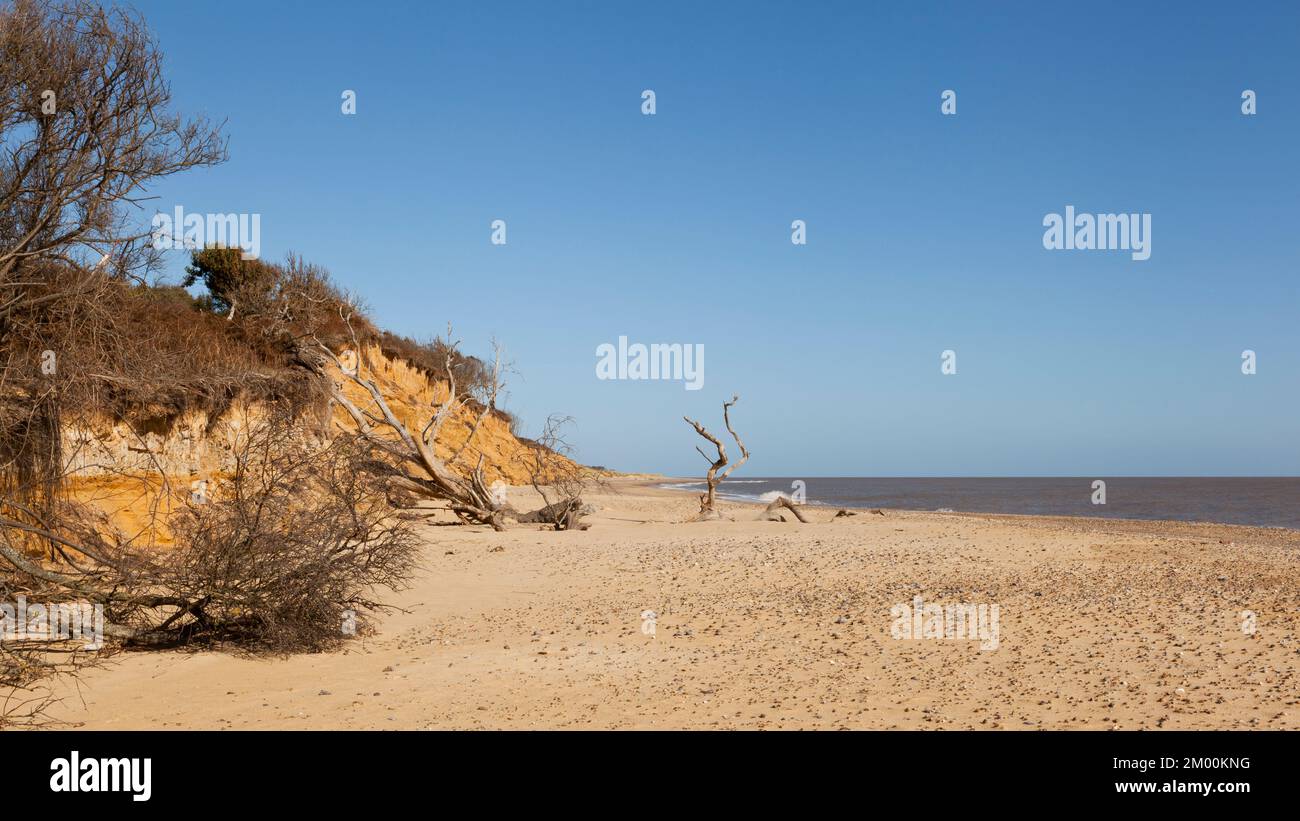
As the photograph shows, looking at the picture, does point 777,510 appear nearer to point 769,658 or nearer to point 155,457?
point 155,457

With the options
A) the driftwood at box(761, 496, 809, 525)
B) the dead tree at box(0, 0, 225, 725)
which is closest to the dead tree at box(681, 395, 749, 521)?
the driftwood at box(761, 496, 809, 525)

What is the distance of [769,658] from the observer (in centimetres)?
807

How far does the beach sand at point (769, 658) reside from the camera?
21.0 feet

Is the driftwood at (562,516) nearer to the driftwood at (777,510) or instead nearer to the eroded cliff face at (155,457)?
the driftwood at (777,510)

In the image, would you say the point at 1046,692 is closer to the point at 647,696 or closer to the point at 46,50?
the point at 647,696

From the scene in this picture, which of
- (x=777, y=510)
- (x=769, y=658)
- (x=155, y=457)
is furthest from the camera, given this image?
(x=777, y=510)

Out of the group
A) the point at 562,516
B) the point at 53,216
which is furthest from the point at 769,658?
the point at 562,516

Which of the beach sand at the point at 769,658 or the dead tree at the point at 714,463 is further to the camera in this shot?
the dead tree at the point at 714,463

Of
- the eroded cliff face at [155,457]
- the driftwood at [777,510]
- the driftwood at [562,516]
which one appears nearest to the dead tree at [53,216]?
the eroded cliff face at [155,457]

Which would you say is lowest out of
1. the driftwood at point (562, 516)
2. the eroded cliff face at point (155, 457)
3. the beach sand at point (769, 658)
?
the beach sand at point (769, 658)

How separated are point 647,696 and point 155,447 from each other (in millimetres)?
9657

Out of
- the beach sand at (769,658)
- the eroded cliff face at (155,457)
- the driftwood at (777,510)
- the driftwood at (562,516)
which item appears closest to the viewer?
the beach sand at (769,658)

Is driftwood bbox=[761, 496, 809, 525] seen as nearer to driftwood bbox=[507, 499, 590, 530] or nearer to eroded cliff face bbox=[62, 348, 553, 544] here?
driftwood bbox=[507, 499, 590, 530]
